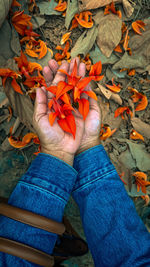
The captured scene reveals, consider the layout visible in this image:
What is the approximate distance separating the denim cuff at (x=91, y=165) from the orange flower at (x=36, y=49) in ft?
2.36

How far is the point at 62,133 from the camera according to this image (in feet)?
2.64

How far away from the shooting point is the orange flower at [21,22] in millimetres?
1044

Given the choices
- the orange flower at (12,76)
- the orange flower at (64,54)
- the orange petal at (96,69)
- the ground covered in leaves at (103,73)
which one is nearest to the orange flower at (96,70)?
the orange petal at (96,69)

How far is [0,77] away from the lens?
993mm

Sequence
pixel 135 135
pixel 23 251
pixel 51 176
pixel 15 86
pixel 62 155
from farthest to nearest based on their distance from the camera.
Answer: pixel 135 135 → pixel 15 86 → pixel 62 155 → pixel 51 176 → pixel 23 251

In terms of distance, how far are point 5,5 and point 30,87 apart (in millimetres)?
419

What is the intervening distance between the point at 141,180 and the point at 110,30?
1056 mm

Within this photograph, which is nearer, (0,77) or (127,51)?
(0,77)

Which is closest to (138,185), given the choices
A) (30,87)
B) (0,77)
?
(30,87)

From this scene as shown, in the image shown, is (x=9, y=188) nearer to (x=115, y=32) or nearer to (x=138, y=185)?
(x=138, y=185)

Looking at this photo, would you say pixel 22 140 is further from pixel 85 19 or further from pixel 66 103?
pixel 85 19

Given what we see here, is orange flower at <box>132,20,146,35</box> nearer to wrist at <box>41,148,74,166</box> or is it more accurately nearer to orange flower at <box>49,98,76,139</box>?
orange flower at <box>49,98,76,139</box>

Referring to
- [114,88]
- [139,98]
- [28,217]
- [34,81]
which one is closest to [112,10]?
[114,88]

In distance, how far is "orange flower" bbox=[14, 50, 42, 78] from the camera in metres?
1.04
